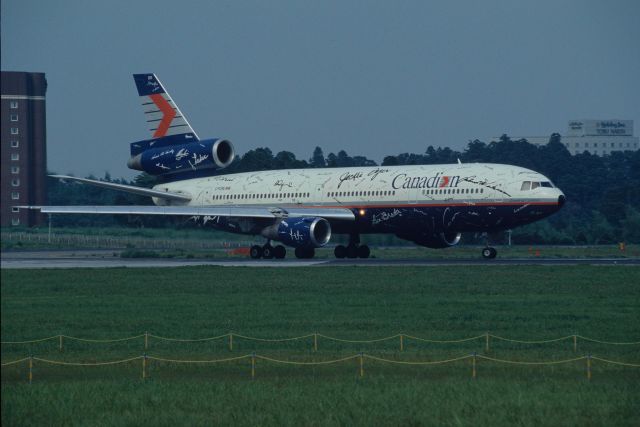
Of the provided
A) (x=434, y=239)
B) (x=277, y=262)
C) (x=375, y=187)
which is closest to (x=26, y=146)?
(x=277, y=262)

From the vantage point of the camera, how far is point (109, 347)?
30.8m

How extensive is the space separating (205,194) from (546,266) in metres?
25.8

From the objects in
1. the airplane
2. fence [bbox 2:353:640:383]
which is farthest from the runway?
fence [bbox 2:353:640:383]

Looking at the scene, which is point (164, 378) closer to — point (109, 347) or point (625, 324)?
point (109, 347)

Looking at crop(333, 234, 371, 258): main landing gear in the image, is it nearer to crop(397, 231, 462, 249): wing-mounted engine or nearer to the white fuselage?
crop(397, 231, 462, 249): wing-mounted engine

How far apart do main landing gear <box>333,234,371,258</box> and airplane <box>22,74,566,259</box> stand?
0.06m

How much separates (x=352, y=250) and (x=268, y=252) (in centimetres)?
512

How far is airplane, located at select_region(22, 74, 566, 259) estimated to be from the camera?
199 feet

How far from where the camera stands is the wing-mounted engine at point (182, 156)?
7419 cm

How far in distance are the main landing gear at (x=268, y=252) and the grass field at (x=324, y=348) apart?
50.2ft

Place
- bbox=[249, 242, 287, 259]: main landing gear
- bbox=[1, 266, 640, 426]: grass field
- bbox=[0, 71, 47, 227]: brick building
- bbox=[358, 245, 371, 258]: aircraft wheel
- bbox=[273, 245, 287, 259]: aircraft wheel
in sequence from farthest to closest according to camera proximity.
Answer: bbox=[358, 245, 371, 258]: aircraft wheel, bbox=[249, 242, 287, 259]: main landing gear, bbox=[273, 245, 287, 259]: aircraft wheel, bbox=[1, 266, 640, 426]: grass field, bbox=[0, 71, 47, 227]: brick building

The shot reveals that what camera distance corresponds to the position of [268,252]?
67375 millimetres

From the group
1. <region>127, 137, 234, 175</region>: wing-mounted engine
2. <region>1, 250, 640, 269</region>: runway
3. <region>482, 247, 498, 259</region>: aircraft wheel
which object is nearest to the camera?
<region>1, 250, 640, 269</region>: runway

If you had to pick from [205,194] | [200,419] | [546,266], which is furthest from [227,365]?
[205,194]
